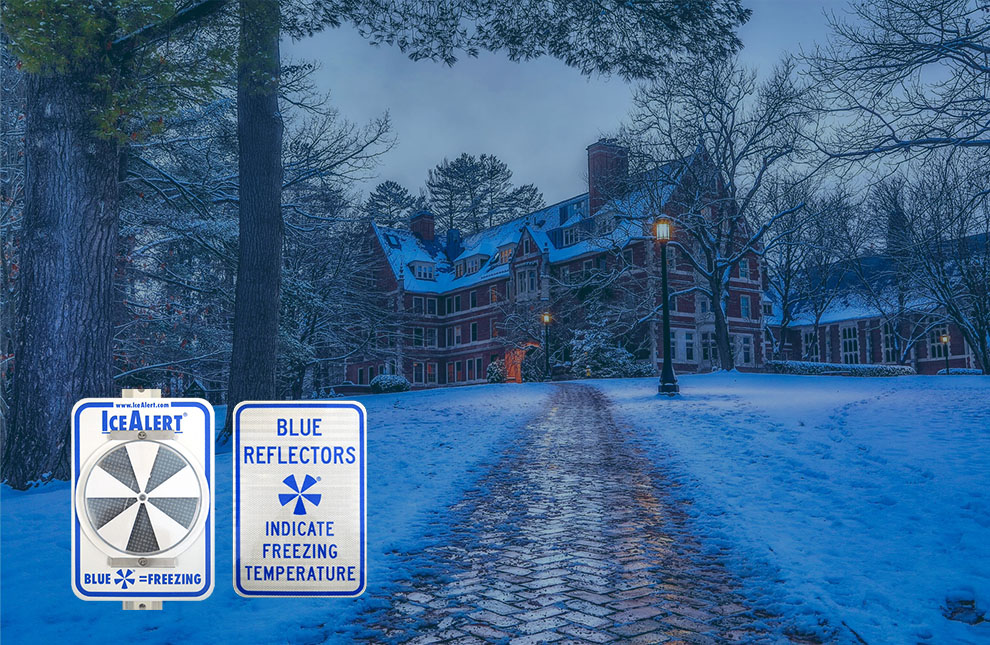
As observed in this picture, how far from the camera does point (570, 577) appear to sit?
15.6 ft

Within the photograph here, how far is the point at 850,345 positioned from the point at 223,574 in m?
59.8

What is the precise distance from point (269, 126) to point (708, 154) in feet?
76.0

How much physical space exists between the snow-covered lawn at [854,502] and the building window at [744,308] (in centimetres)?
3230

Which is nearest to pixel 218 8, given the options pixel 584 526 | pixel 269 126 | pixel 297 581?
pixel 269 126

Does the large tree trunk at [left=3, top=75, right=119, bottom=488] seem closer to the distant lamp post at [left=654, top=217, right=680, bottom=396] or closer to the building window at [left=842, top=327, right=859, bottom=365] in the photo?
the distant lamp post at [left=654, top=217, right=680, bottom=396]

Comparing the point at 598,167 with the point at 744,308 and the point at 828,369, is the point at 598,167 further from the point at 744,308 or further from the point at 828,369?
the point at 828,369

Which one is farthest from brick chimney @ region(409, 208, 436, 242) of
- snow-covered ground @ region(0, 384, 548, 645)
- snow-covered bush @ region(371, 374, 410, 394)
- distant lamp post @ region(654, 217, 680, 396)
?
snow-covered ground @ region(0, 384, 548, 645)

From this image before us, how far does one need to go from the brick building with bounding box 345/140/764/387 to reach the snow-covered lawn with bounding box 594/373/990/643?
20990 mm

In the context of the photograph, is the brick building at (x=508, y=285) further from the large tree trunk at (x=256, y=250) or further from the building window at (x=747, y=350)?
the large tree trunk at (x=256, y=250)

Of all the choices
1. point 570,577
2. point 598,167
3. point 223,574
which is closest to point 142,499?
point 223,574

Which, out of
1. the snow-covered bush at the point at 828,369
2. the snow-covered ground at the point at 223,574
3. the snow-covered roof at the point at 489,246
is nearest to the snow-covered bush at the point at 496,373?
the snow-covered roof at the point at 489,246

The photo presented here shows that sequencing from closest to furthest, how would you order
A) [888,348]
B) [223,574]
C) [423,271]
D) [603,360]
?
[223,574] → [603,360] → [888,348] → [423,271]

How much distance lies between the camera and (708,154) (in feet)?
99.6

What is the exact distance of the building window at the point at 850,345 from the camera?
55.7 metres
